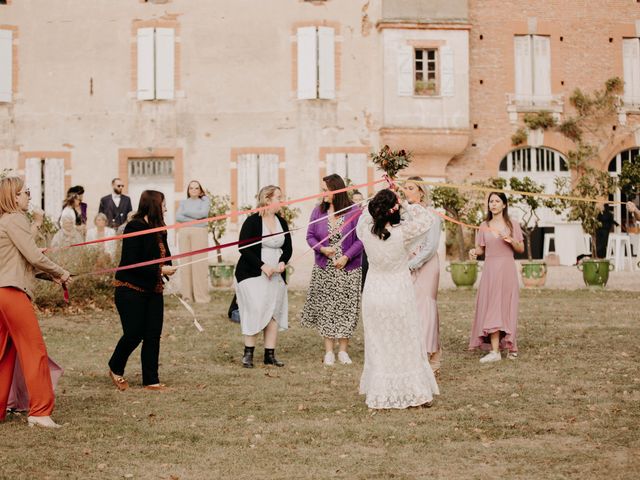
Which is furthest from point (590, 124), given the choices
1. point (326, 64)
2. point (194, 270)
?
point (194, 270)

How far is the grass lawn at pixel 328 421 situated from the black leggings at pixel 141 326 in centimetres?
23

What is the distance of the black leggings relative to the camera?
9.31m

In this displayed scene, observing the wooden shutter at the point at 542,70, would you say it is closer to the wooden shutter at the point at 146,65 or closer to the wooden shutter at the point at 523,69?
the wooden shutter at the point at 523,69

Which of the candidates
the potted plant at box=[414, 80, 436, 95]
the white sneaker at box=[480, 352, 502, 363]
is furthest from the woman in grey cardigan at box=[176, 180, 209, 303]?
the potted plant at box=[414, 80, 436, 95]

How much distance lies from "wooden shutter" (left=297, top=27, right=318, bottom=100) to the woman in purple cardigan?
16667 millimetres

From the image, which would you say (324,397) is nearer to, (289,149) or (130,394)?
(130,394)

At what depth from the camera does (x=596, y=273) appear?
19422 millimetres

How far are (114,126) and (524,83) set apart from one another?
1084 cm

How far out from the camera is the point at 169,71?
89.6 ft

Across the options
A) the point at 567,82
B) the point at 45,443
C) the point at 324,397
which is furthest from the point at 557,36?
the point at 45,443

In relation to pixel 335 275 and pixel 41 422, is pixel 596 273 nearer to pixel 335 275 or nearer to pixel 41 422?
A: pixel 335 275

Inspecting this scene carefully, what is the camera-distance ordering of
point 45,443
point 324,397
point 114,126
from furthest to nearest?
point 114,126 < point 324,397 < point 45,443

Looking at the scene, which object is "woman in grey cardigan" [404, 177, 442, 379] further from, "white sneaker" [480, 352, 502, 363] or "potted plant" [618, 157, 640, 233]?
"potted plant" [618, 157, 640, 233]

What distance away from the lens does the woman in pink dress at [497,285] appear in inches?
424
